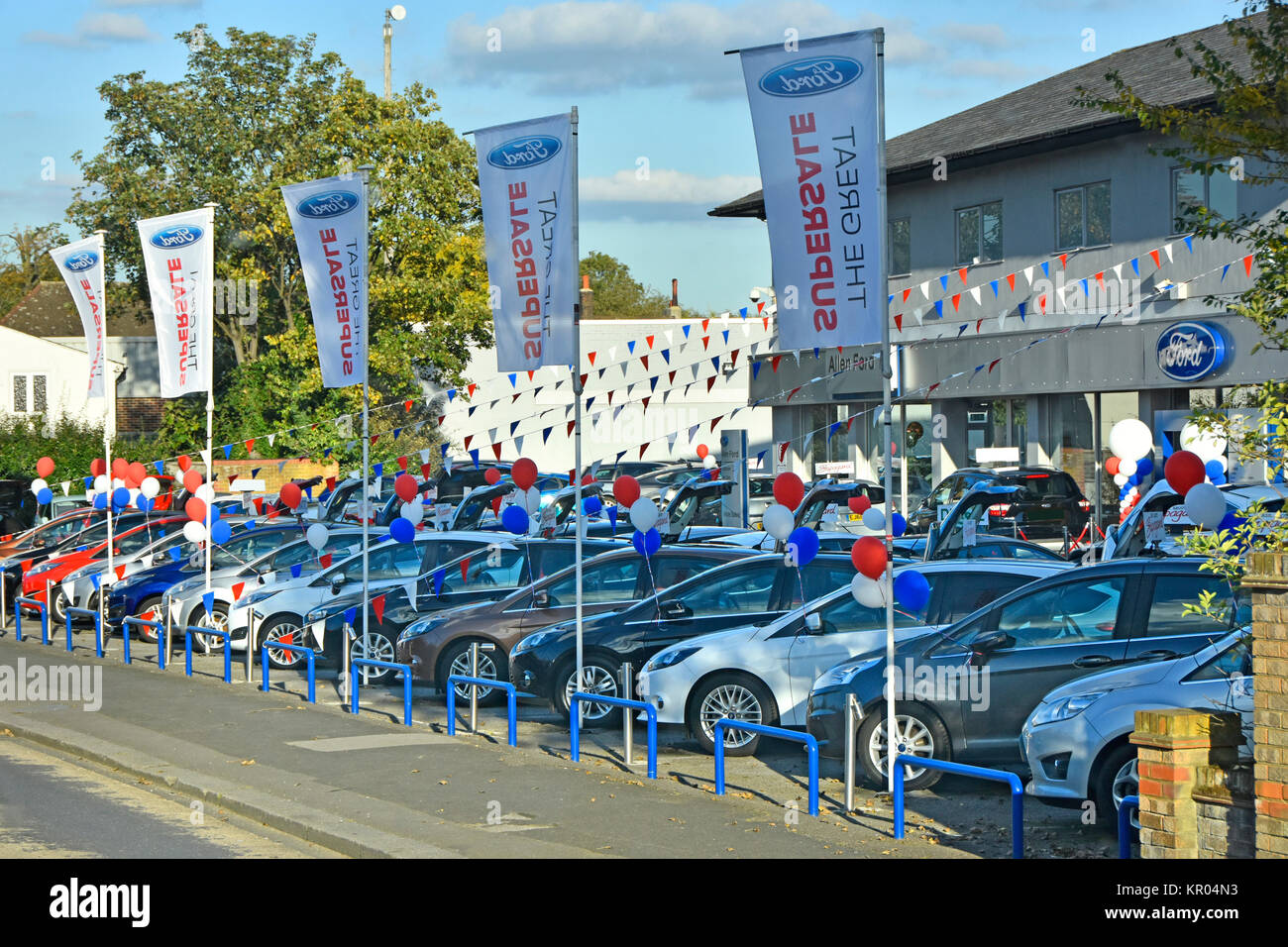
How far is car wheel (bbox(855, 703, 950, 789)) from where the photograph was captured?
985 centimetres

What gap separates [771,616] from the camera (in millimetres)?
12484

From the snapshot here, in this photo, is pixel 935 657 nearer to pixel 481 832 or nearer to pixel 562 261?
pixel 481 832

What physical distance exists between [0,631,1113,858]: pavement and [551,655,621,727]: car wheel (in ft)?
0.61

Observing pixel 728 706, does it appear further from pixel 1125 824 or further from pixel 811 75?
pixel 811 75

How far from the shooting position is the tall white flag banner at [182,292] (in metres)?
17.7

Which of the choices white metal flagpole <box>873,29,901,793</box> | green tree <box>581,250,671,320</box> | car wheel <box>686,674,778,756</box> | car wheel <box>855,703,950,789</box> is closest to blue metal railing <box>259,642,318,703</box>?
car wheel <box>686,674,778,756</box>

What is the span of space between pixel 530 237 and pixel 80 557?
13.4 metres

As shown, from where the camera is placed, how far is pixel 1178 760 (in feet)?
21.0

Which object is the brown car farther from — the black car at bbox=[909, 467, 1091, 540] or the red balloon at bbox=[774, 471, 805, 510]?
the black car at bbox=[909, 467, 1091, 540]

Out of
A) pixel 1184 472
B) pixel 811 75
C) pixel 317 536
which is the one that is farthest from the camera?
pixel 317 536

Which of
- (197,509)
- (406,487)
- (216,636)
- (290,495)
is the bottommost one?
(216,636)

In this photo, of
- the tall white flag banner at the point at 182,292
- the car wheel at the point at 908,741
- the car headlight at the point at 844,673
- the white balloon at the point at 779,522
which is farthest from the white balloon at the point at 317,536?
the car wheel at the point at 908,741

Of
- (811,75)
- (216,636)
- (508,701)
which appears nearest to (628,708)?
(508,701)
